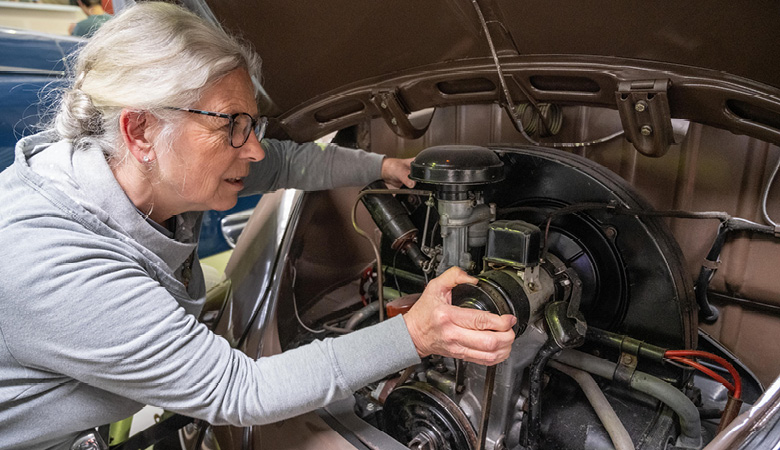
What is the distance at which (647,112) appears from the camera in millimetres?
858

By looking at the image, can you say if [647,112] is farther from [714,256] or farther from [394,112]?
[394,112]

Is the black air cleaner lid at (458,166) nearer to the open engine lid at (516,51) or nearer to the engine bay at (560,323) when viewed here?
the engine bay at (560,323)

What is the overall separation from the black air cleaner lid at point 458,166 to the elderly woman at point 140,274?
19cm

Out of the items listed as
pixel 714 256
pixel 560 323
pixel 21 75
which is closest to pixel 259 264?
pixel 560 323

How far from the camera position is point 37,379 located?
879mm

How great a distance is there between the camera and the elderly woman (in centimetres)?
79

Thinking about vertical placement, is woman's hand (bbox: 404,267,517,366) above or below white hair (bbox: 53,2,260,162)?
below

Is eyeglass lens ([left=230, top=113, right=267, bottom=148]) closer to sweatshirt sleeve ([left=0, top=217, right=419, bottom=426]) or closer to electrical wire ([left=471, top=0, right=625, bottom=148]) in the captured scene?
sweatshirt sleeve ([left=0, top=217, right=419, bottom=426])

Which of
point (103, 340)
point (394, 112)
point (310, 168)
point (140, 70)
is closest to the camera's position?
point (103, 340)

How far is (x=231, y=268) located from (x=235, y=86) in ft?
2.40

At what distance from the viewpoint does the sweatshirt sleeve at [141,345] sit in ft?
2.57

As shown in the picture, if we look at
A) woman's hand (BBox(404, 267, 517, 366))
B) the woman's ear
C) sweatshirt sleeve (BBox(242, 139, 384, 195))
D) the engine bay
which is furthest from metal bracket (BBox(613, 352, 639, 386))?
the woman's ear

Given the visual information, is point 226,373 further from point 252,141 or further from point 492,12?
point 492,12

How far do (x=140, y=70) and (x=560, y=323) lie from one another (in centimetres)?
91
